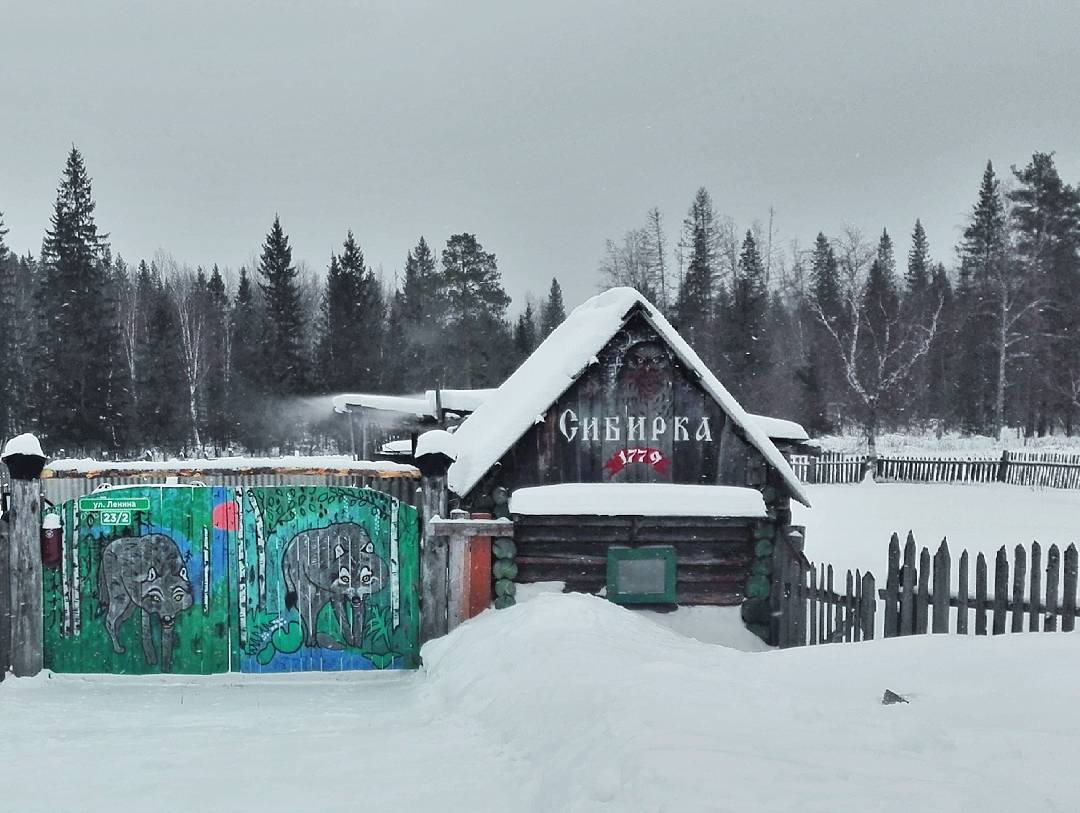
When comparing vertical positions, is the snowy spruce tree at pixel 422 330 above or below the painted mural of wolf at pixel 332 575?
above


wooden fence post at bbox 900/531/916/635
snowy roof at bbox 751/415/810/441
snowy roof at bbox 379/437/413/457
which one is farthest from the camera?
snowy roof at bbox 379/437/413/457

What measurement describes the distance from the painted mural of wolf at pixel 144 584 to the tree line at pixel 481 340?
3462cm

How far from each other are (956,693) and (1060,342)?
153 ft

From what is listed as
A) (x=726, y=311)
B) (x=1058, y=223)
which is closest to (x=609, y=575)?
(x=726, y=311)

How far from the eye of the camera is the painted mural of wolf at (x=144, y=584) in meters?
9.25

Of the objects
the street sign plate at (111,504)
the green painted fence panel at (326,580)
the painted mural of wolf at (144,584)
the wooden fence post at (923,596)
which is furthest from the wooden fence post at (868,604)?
the street sign plate at (111,504)

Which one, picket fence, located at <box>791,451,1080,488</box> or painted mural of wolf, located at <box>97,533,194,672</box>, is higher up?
painted mural of wolf, located at <box>97,533,194,672</box>

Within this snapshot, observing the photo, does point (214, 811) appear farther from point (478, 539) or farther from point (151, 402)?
point (151, 402)

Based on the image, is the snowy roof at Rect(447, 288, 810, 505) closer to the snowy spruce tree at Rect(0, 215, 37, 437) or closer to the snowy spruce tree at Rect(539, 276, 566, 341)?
the snowy spruce tree at Rect(0, 215, 37, 437)

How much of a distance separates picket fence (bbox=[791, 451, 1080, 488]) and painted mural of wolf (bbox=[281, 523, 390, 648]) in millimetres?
25309

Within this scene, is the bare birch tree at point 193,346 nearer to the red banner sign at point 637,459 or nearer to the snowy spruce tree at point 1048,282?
the red banner sign at point 637,459

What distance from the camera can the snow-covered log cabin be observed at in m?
9.81

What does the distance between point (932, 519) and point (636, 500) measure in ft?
46.4

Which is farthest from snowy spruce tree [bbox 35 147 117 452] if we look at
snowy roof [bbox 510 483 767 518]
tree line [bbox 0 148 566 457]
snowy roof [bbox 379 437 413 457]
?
snowy roof [bbox 510 483 767 518]
